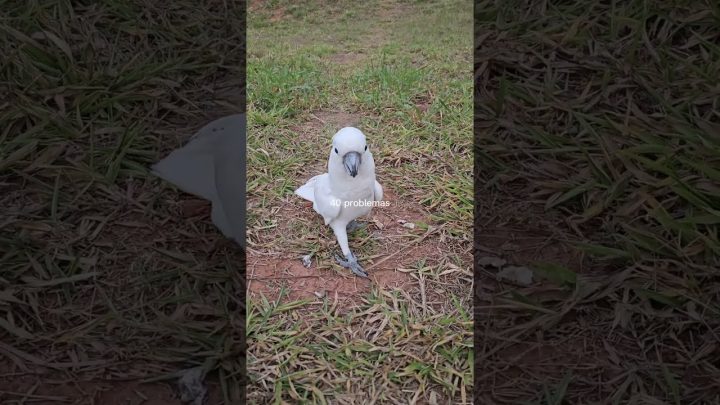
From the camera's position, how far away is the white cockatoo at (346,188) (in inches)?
43.7

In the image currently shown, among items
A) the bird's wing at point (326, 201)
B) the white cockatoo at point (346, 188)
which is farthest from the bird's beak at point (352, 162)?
the bird's wing at point (326, 201)

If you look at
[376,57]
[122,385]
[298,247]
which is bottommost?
[122,385]

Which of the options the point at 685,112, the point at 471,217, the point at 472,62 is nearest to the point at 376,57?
the point at 472,62

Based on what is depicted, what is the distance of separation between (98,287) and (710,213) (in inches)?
50.6

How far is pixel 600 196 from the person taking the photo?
149cm

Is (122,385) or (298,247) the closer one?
(122,385)

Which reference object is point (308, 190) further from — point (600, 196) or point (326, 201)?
point (600, 196)

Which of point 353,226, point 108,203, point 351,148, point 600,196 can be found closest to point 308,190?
point 353,226

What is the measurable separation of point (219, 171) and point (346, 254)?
13.5 inches

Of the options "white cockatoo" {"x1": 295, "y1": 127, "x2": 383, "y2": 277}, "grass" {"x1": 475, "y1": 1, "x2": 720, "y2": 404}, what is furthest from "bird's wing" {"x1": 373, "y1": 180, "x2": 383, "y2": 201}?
"grass" {"x1": 475, "y1": 1, "x2": 720, "y2": 404}

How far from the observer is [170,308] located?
1285mm

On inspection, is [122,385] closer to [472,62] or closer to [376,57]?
[376,57]

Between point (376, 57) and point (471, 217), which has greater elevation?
point (376, 57)

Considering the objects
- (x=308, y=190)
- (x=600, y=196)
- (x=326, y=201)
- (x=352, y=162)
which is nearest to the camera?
(x=352, y=162)
